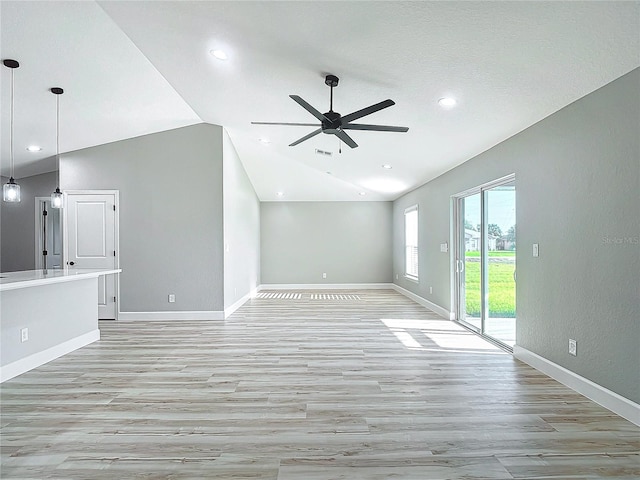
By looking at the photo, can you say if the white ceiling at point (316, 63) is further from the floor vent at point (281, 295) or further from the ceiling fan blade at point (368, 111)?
the floor vent at point (281, 295)

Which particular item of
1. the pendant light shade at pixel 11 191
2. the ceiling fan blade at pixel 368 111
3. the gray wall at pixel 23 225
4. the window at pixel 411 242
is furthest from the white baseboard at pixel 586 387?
the gray wall at pixel 23 225

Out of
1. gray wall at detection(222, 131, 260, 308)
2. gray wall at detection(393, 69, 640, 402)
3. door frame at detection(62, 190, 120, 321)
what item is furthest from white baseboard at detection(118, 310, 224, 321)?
gray wall at detection(393, 69, 640, 402)

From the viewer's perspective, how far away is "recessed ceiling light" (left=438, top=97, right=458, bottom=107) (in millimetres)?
3660

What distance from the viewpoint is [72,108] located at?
4766 mm

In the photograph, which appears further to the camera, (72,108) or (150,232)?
(150,232)

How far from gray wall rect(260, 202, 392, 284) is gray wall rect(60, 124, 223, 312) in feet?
14.3

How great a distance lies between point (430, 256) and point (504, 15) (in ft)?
17.0

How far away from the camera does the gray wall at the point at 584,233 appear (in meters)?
2.62

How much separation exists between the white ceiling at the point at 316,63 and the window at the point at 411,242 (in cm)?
290

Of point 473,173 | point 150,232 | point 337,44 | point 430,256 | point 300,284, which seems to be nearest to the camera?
point 337,44

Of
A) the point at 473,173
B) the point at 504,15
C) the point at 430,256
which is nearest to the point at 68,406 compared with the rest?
the point at 504,15

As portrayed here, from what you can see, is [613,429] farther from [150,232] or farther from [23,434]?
[150,232]

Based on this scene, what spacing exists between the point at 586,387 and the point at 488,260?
2.11 m

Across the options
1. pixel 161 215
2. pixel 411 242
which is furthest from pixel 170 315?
pixel 411 242
